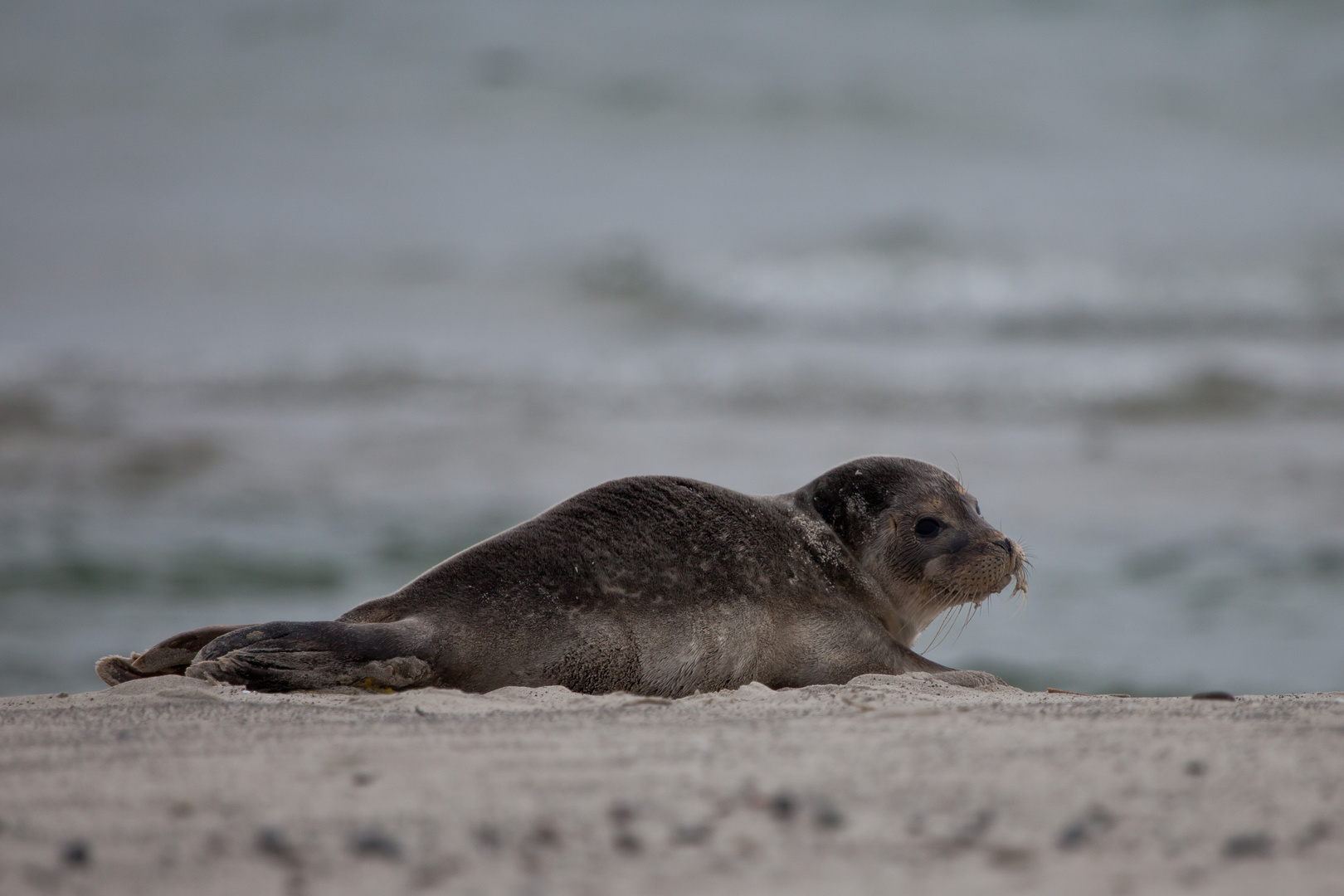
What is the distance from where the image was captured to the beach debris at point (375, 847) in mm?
1995

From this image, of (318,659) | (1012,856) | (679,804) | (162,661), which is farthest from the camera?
(162,661)

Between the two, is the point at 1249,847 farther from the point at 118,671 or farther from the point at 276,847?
the point at 118,671

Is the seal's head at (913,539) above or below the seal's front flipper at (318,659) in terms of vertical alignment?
above

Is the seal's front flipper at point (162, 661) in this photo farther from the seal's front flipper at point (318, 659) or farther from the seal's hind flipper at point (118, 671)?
the seal's front flipper at point (318, 659)

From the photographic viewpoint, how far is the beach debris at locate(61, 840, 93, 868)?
6.54ft

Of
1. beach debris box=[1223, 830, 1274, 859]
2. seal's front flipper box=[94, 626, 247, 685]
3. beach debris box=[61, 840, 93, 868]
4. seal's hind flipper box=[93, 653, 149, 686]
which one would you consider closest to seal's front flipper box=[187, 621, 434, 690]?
seal's front flipper box=[94, 626, 247, 685]

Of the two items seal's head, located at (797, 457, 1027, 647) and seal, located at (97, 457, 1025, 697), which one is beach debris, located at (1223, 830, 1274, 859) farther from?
seal's head, located at (797, 457, 1027, 647)

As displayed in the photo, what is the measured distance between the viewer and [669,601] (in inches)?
166

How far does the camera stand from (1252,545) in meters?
10.9

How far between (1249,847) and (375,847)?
4.62 feet

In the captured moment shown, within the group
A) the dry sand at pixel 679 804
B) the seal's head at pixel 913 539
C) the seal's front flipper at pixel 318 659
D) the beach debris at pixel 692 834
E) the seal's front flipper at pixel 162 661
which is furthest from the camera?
the seal's head at pixel 913 539

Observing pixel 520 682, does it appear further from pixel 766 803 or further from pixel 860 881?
pixel 860 881

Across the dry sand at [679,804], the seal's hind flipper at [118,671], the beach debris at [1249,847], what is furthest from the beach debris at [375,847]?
the seal's hind flipper at [118,671]

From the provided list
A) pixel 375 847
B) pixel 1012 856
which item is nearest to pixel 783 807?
pixel 1012 856
